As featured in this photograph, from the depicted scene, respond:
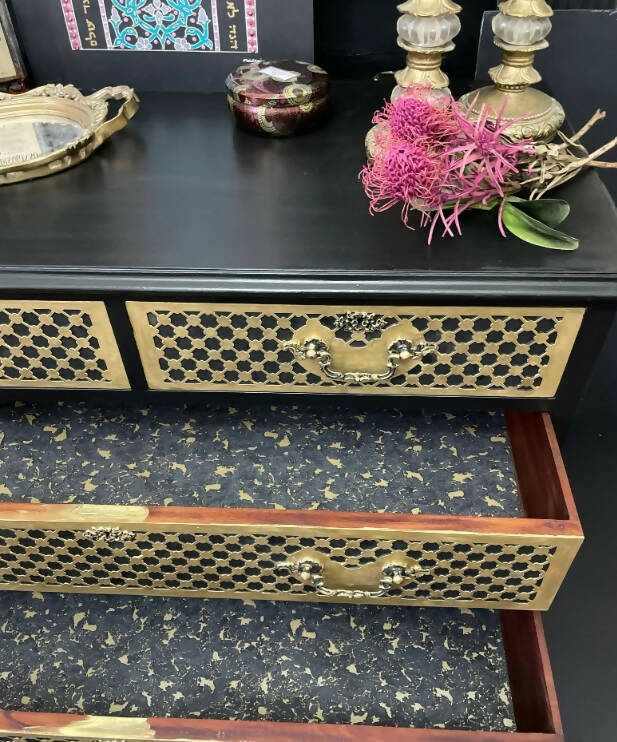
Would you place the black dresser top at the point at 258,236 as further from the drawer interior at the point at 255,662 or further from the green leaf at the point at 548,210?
the drawer interior at the point at 255,662

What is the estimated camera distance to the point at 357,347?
65 cm

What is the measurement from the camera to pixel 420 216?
0.67 metres

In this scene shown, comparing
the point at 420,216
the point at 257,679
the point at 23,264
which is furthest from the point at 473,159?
the point at 257,679

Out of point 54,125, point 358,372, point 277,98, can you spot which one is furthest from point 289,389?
point 54,125

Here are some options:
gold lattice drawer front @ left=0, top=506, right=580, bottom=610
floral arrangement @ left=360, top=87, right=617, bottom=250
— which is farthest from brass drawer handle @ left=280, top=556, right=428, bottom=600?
floral arrangement @ left=360, top=87, right=617, bottom=250

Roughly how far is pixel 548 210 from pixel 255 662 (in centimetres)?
55

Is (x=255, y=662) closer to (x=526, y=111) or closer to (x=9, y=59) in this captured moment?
(x=526, y=111)

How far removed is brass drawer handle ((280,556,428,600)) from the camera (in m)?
0.65

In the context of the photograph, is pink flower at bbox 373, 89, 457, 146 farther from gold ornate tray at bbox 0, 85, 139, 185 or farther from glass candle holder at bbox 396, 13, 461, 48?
gold ornate tray at bbox 0, 85, 139, 185

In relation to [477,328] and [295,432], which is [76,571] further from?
[477,328]

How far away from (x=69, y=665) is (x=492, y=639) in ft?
1.49

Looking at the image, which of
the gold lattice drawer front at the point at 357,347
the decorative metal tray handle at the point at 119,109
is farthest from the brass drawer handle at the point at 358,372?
the decorative metal tray handle at the point at 119,109

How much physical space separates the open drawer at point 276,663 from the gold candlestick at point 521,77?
1.71ft

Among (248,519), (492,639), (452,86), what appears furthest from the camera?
(452,86)
